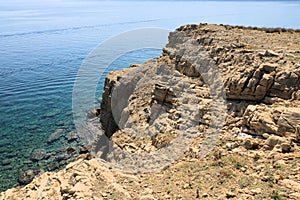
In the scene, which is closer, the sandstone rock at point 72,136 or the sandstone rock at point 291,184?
Result: the sandstone rock at point 291,184

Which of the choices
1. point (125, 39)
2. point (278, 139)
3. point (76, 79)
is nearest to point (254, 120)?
point (278, 139)

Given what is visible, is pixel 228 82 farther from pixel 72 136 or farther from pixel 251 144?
pixel 72 136

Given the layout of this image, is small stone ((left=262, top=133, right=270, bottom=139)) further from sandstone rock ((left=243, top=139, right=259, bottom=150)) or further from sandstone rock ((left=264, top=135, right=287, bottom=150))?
sandstone rock ((left=243, top=139, right=259, bottom=150))

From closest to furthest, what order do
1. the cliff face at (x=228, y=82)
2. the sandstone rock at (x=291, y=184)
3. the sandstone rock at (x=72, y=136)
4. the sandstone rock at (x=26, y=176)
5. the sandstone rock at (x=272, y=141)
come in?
the sandstone rock at (x=291, y=184), the sandstone rock at (x=272, y=141), the cliff face at (x=228, y=82), the sandstone rock at (x=26, y=176), the sandstone rock at (x=72, y=136)

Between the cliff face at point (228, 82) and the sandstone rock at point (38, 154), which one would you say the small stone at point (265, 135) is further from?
the sandstone rock at point (38, 154)

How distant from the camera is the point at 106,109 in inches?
1220

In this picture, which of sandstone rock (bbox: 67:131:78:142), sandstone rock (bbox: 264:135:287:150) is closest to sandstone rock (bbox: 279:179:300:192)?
sandstone rock (bbox: 264:135:287:150)

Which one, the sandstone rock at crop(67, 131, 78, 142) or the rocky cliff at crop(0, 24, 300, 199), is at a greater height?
the rocky cliff at crop(0, 24, 300, 199)

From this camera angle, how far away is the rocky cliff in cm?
1030

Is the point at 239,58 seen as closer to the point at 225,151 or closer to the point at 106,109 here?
the point at 225,151

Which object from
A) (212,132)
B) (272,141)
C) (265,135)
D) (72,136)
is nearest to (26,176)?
(72,136)

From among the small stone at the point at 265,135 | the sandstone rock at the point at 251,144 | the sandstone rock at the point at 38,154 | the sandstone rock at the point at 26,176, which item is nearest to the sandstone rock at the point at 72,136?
the sandstone rock at the point at 38,154

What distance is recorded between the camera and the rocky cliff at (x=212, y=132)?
10305mm

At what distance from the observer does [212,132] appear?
1367 cm
